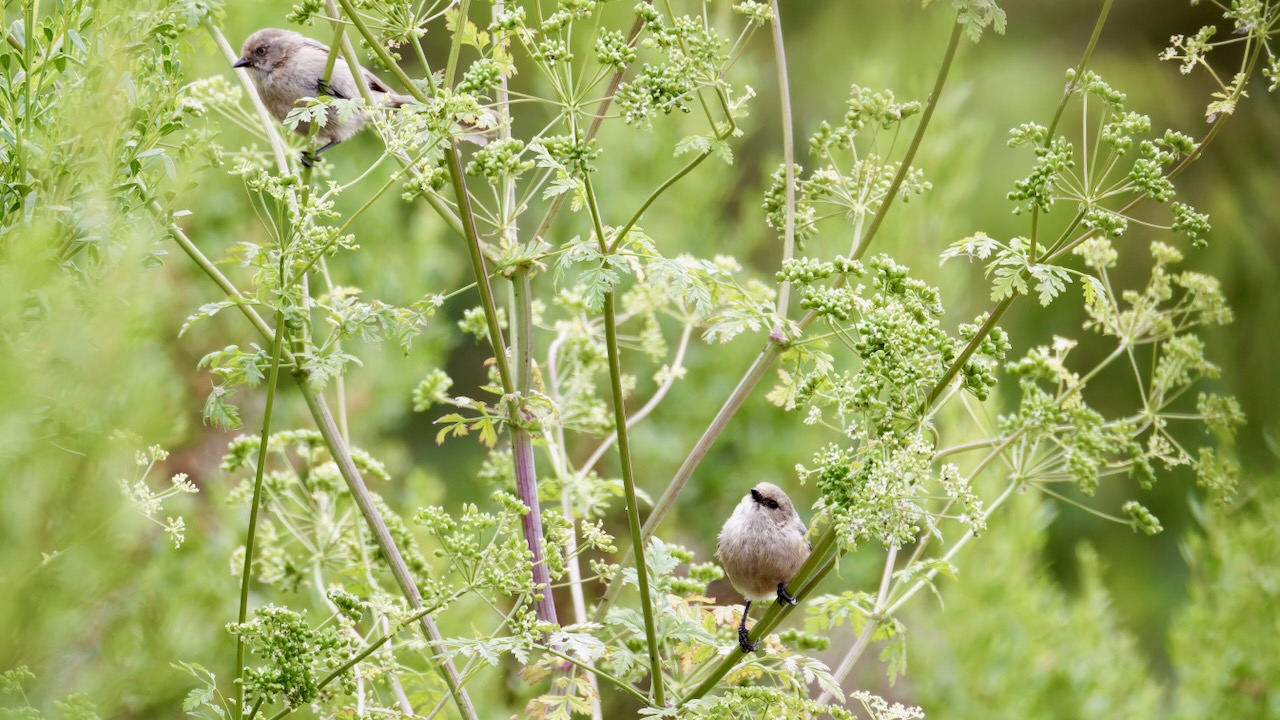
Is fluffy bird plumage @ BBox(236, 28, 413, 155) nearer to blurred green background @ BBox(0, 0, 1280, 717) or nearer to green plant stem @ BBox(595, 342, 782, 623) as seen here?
blurred green background @ BBox(0, 0, 1280, 717)

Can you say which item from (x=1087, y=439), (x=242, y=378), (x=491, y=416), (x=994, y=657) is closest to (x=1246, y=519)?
(x=994, y=657)

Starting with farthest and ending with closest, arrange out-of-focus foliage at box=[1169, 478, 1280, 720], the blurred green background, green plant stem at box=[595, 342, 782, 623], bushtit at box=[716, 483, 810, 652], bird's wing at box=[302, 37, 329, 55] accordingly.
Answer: out-of-focus foliage at box=[1169, 478, 1280, 720]
bird's wing at box=[302, 37, 329, 55]
bushtit at box=[716, 483, 810, 652]
green plant stem at box=[595, 342, 782, 623]
the blurred green background

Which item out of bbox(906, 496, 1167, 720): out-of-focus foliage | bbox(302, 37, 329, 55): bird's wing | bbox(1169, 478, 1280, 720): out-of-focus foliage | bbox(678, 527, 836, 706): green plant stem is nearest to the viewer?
bbox(678, 527, 836, 706): green plant stem

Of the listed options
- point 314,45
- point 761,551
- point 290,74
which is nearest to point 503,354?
point 761,551

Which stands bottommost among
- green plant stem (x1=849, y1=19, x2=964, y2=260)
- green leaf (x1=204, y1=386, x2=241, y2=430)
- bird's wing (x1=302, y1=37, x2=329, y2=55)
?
green leaf (x1=204, y1=386, x2=241, y2=430)

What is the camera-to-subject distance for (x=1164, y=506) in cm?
356

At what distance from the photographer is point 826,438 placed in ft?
11.2

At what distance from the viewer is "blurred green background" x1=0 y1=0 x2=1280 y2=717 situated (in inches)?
37.4

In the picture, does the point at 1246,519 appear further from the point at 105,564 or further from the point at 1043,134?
the point at 105,564

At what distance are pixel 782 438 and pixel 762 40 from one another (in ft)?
5.71

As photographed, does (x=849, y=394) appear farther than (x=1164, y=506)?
No

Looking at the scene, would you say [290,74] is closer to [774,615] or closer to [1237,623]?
[774,615]

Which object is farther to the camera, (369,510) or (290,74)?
(290,74)

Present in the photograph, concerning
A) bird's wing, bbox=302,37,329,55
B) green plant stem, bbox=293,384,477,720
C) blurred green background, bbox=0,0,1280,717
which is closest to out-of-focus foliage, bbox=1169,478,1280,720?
blurred green background, bbox=0,0,1280,717
